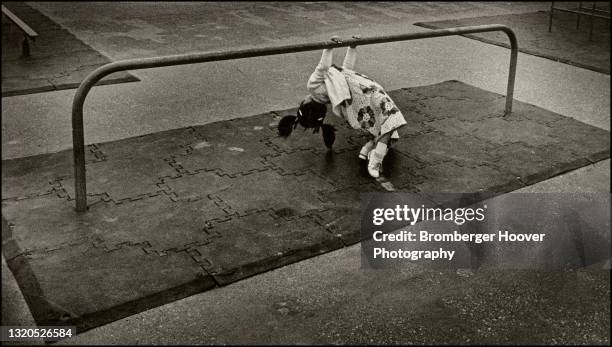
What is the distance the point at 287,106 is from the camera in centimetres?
637

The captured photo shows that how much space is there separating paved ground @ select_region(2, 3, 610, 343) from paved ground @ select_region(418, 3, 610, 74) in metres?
0.37

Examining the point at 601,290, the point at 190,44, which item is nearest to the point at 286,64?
the point at 190,44

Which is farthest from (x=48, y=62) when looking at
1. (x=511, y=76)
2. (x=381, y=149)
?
(x=511, y=76)

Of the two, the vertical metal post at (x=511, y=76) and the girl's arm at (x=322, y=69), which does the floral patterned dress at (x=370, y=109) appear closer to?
the girl's arm at (x=322, y=69)

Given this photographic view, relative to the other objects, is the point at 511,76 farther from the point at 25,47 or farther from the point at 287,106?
the point at 25,47

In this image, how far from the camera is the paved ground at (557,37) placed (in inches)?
345

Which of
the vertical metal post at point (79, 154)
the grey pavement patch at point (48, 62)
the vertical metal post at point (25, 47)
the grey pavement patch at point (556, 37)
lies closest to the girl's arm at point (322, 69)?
the vertical metal post at point (79, 154)

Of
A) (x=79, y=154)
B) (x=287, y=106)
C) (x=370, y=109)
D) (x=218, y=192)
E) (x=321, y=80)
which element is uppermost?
(x=321, y=80)

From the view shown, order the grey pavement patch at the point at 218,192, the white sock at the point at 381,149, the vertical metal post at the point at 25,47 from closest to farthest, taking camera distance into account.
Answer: the grey pavement patch at the point at 218,192 → the white sock at the point at 381,149 → the vertical metal post at the point at 25,47

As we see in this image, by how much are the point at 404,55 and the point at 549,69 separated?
1.72 metres

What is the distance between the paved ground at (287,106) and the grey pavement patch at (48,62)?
24 cm

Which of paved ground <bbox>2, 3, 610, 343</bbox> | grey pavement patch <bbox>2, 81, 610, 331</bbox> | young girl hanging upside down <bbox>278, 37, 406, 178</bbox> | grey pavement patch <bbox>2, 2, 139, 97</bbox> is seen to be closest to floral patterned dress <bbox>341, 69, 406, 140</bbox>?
young girl hanging upside down <bbox>278, 37, 406, 178</bbox>

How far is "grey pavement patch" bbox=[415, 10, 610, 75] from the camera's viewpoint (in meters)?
8.75

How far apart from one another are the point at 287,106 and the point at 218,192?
2.05m
